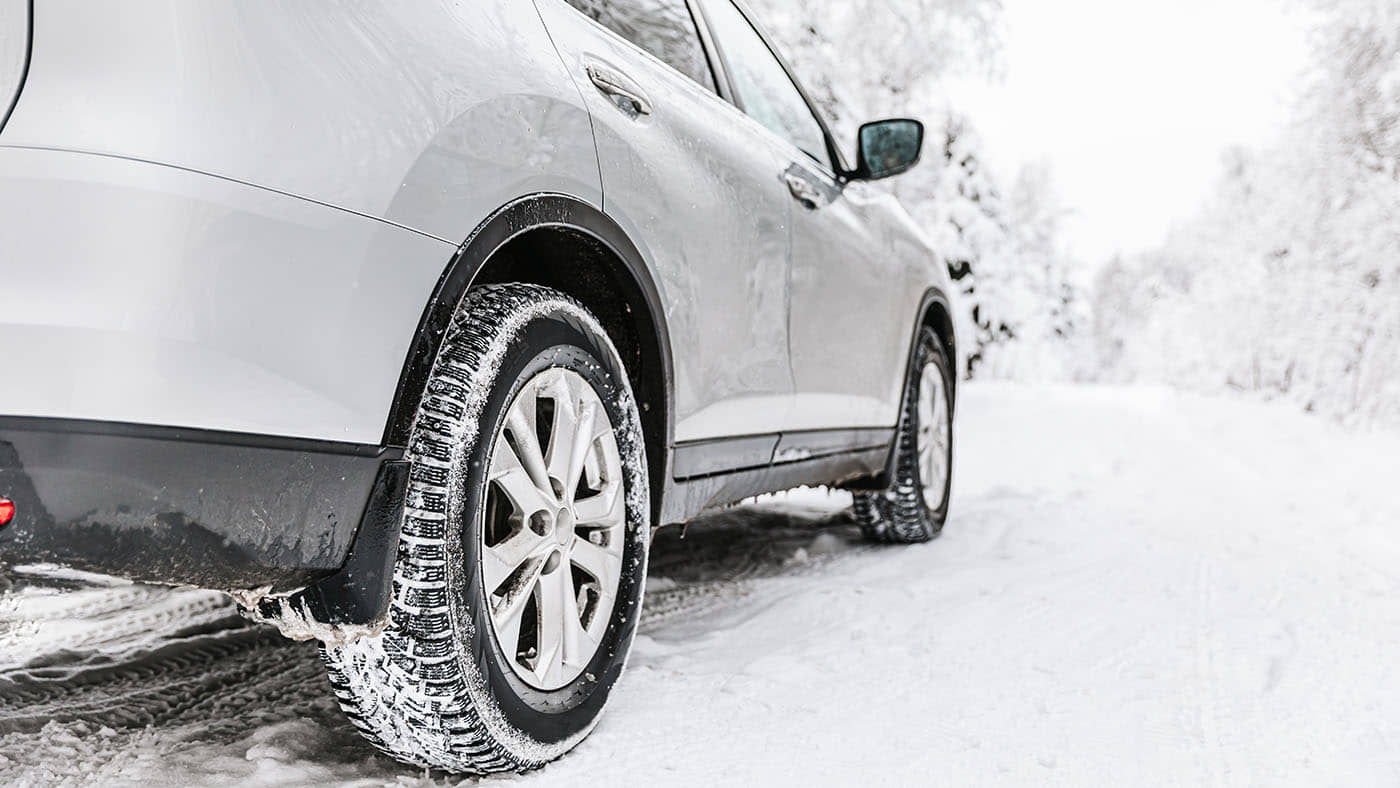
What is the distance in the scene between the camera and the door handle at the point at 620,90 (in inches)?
72.1

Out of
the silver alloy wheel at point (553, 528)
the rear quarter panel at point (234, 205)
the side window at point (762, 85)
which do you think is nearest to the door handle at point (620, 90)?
the rear quarter panel at point (234, 205)

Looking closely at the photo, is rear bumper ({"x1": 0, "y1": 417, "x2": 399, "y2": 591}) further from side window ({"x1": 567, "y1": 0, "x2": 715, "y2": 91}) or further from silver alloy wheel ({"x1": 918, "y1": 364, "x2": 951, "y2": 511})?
silver alloy wheel ({"x1": 918, "y1": 364, "x2": 951, "y2": 511})

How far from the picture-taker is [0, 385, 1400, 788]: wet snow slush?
1.71 m

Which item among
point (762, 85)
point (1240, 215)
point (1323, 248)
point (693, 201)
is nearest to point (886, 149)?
point (762, 85)

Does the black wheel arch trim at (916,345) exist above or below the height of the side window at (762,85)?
below

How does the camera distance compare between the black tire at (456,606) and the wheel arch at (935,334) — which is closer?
the black tire at (456,606)

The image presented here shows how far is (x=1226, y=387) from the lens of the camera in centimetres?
3269

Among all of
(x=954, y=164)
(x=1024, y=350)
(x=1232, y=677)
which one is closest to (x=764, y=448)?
Result: (x=1232, y=677)

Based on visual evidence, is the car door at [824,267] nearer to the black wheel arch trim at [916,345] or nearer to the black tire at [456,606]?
the black wheel arch trim at [916,345]

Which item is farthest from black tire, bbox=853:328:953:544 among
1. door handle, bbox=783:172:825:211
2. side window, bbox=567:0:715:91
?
side window, bbox=567:0:715:91

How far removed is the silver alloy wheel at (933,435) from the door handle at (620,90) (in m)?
2.28

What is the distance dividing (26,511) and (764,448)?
70.1 inches

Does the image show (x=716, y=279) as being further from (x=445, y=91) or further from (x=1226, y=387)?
(x=1226, y=387)

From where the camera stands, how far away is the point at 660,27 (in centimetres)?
239
